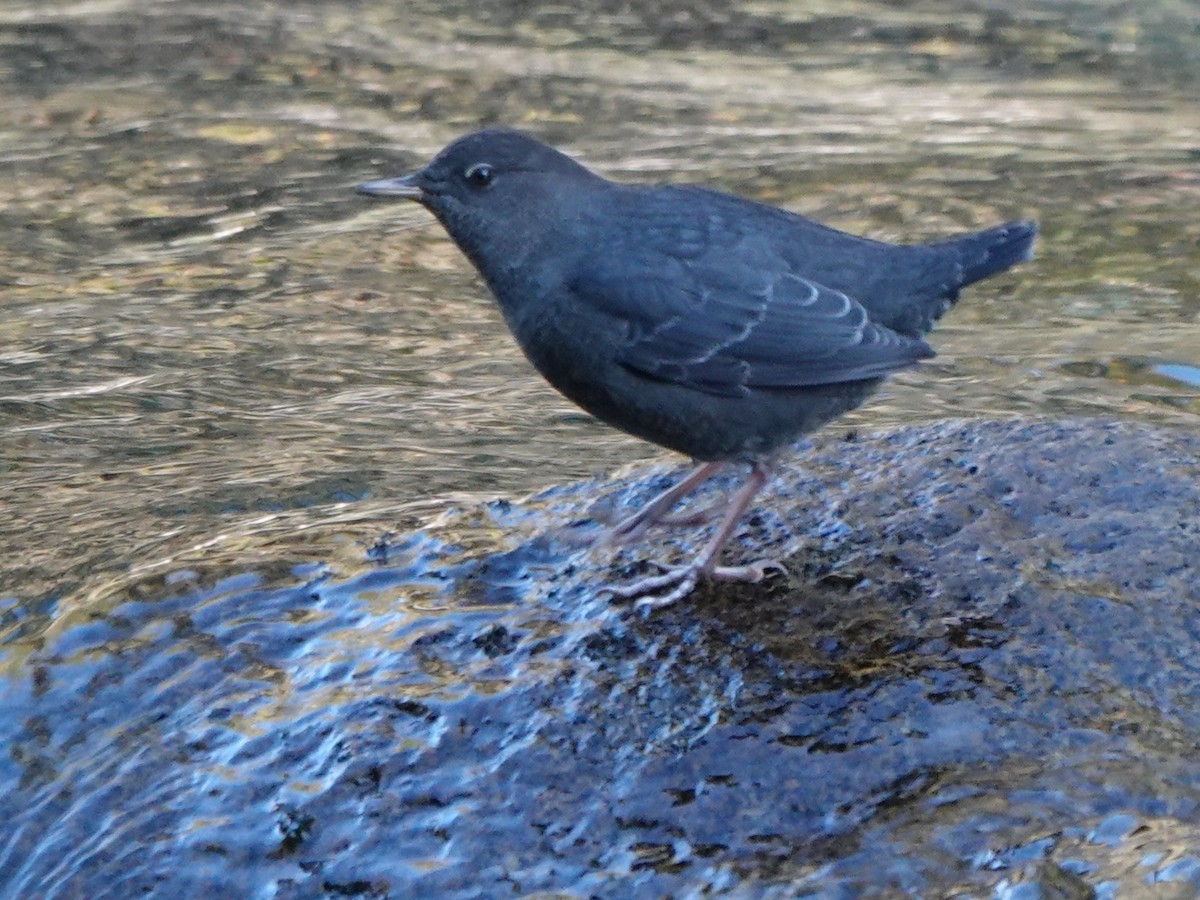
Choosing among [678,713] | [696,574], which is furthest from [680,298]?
[678,713]

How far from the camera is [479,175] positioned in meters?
4.04

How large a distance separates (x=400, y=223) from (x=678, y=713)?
14.8ft

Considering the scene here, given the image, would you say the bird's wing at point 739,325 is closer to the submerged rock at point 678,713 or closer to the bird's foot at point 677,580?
the submerged rock at point 678,713

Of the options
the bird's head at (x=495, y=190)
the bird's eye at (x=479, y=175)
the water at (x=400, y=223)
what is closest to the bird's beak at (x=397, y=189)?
the bird's head at (x=495, y=190)

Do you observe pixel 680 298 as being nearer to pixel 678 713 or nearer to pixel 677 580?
pixel 677 580

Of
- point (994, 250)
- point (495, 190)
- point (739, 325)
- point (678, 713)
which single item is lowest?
point (678, 713)

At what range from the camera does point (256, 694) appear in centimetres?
324

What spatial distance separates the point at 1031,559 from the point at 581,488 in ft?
3.88

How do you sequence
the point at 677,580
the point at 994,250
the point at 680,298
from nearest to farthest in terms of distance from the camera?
the point at 677,580 < the point at 680,298 < the point at 994,250

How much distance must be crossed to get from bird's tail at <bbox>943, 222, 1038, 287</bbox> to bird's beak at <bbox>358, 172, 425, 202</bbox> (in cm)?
132

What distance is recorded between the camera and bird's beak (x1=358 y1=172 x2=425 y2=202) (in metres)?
3.91

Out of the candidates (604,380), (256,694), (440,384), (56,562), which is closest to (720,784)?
(256,694)

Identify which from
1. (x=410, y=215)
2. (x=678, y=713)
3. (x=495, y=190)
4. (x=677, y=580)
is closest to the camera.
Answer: (x=678, y=713)

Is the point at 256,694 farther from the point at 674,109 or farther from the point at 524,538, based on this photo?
the point at 674,109
